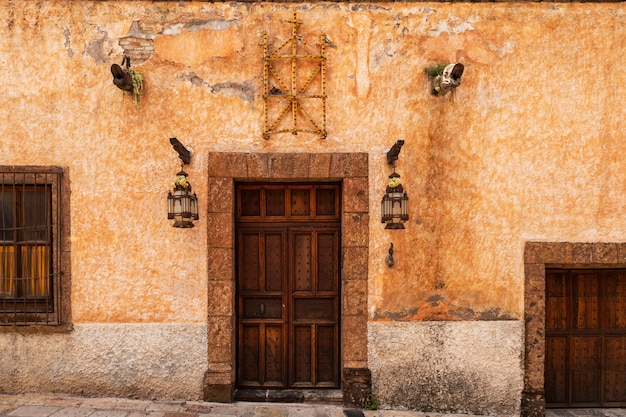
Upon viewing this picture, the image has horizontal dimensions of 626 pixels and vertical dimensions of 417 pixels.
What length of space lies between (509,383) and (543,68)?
3.20 metres

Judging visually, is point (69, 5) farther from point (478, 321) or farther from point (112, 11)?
point (478, 321)

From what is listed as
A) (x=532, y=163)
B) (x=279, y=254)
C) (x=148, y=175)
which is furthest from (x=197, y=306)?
(x=532, y=163)

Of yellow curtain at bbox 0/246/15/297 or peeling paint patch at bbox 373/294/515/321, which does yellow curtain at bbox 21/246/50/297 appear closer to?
yellow curtain at bbox 0/246/15/297

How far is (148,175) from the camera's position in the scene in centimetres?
435

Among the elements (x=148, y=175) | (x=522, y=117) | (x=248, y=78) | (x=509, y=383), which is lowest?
(x=509, y=383)

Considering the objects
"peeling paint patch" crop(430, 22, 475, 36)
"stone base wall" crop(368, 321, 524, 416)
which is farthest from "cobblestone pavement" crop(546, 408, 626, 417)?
"peeling paint patch" crop(430, 22, 475, 36)

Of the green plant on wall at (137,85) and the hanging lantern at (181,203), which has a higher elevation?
the green plant on wall at (137,85)

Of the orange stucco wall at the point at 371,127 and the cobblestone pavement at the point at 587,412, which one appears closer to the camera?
the orange stucco wall at the point at 371,127

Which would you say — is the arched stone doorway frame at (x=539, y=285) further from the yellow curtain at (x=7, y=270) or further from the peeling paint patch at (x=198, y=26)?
the yellow curtain at (x=7, y=270)

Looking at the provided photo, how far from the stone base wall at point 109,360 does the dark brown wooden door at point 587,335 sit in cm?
372

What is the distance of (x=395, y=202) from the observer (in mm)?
4180

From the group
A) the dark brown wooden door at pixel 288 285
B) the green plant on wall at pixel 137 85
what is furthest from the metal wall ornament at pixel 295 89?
the green plant on wall at pixel 137 85

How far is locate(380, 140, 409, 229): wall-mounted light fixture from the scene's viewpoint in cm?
418

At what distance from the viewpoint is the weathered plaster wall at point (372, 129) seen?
4.34 m
